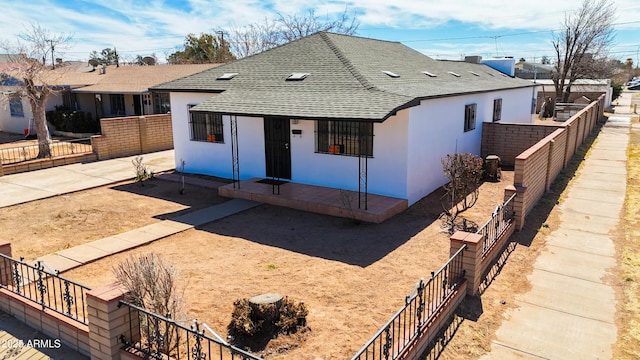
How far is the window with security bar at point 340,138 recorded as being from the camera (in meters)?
11.8

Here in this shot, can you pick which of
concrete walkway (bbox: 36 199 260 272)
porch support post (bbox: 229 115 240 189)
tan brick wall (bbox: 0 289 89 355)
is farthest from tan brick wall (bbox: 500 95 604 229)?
tan brick wall (bbox: 0 289 89 355)

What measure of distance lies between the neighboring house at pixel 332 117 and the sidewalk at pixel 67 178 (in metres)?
2.15

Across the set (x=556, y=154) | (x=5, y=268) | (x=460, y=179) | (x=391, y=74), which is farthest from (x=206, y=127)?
(x=556, y=154)

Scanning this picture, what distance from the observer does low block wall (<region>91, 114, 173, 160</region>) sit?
1805 centimetres

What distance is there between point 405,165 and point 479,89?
6148mm

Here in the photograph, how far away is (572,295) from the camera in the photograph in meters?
7.05

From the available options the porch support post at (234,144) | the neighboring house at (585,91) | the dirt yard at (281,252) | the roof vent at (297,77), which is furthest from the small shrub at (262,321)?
the neighboring house at (585,91)

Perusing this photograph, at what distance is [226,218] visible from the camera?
10.9m

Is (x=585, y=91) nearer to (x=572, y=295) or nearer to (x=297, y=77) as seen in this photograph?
(x=297, y=77)

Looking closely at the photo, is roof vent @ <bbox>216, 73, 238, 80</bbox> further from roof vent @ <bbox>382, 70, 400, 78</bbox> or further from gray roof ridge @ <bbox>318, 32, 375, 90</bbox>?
roof vent @ <bbox>382, 70, 400, 78</bbox>

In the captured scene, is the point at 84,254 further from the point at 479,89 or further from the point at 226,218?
the point at 479,89

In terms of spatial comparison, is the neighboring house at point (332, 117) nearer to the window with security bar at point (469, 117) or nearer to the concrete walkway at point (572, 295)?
the window with security bar at point (469, 117)

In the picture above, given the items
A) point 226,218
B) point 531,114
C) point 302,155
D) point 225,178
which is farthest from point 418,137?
point 531,114

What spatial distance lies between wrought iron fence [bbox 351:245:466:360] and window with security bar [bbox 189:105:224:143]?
988cm
